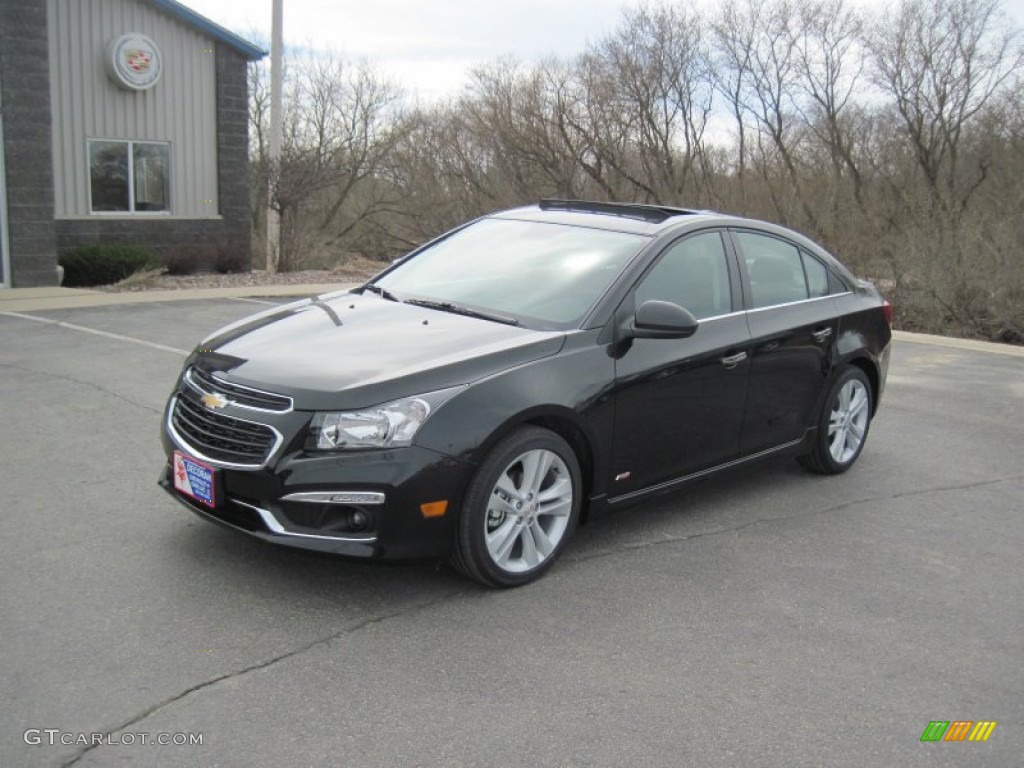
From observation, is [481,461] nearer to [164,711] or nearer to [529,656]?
[529,656]

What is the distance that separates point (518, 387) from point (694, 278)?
155 centimetres

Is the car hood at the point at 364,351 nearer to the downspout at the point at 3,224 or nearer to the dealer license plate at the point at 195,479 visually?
the dealer license plate at the point at 195,479

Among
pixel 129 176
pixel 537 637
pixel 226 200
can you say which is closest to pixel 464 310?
pixel 537 637

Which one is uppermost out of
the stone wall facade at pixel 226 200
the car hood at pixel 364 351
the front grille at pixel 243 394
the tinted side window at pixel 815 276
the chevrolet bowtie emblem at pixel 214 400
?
the stone wall facade at pixel 226 200

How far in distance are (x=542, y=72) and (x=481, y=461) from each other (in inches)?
1055

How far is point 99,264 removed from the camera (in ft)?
53.2

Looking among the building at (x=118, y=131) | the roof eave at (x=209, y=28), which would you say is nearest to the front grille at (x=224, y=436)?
the building at (x=118, y=131)

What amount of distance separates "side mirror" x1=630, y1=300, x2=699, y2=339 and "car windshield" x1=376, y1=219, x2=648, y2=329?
0.28 meters

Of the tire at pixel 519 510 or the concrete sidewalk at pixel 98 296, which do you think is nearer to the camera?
the tire at pixel 519 510

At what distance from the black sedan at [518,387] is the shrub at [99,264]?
1193 centimetres

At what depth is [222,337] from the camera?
191 inches

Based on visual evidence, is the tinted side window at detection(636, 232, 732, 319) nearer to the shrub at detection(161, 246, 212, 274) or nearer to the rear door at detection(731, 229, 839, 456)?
the rear door at detection(731, 229, 839, 456)

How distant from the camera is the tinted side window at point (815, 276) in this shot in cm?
622

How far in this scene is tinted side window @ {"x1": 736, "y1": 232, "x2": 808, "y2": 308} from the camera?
18.9 feet
